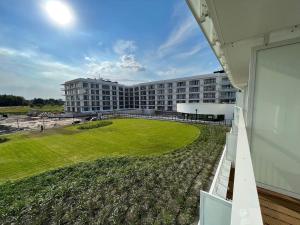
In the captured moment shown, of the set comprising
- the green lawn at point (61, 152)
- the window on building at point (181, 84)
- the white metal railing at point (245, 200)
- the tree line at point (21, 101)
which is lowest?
the green lawn at point (61, 152)

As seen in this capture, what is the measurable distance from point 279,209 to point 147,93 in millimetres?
51606

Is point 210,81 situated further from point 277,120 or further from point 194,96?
point 277,120

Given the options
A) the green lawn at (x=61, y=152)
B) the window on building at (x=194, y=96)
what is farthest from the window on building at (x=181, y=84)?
the green lawn at (x=61, y=152)

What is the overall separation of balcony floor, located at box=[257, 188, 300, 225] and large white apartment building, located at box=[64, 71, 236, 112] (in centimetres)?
3875

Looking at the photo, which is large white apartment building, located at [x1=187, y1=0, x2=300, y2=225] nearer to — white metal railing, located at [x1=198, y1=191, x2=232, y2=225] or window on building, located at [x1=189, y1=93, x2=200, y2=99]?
white metal railing, located at [x1=198, y1=191, x2=232, y2=225]

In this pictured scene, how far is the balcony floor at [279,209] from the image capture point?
2.24 meters

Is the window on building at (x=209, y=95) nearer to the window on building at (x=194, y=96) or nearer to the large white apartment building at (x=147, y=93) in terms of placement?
the large white apartment building at (x=147, y=93)

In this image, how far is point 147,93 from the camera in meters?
53.4

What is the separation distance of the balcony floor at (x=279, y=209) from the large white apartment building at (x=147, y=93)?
3875 centimetres

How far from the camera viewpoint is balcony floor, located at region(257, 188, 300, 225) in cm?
224

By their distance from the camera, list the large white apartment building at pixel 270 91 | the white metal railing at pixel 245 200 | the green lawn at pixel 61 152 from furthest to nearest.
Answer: the green lawn at pixel 61 152 → the large white apartment building at pixel 270 91 → the white metal railing at pixel 245 200

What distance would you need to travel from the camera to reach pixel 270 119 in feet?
9.15

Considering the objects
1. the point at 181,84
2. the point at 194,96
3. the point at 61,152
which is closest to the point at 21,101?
the point at 181,84

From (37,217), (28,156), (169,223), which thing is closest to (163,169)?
(169,223)
